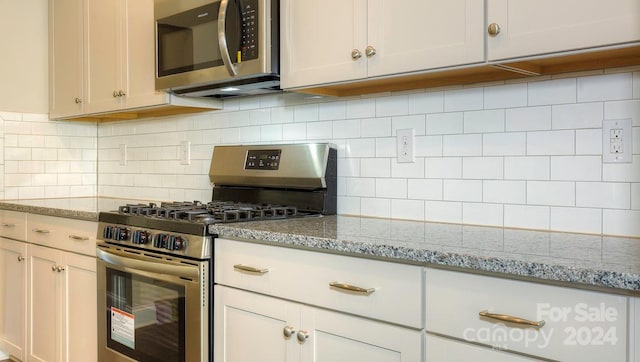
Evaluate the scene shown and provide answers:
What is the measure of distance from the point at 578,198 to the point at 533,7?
61 centimetres

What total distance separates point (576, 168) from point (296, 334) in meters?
1.00

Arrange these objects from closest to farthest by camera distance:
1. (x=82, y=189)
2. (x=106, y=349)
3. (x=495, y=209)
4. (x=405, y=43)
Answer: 1. (x=405, y=43)
2. (x=495, y=209)
3. (x=106, y=349)
4. (x=82, y=189)

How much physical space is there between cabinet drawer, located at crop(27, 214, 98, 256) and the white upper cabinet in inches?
47.2

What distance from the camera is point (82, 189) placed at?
12.2ft

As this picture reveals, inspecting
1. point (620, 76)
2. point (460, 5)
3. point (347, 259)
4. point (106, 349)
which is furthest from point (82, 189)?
point (620, 76)

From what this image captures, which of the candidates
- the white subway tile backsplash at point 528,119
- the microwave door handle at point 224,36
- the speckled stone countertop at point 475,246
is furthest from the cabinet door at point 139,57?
the white subway tile backsplash at point 528,119

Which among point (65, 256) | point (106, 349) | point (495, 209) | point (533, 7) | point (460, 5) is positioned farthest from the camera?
point (65, 256)

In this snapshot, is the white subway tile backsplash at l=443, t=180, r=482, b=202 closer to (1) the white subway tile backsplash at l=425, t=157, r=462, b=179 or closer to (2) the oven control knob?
(1) the white subway tile backsplash at l=425, t=157, r=462, b=179

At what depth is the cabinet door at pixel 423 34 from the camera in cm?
161

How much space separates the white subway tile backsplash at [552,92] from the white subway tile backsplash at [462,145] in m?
0.22

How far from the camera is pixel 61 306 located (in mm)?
2748

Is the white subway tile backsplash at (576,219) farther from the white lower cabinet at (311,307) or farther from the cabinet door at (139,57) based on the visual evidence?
the cabinet door at (139,57)

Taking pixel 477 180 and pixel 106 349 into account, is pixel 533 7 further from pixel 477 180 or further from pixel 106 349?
pixel 106 349

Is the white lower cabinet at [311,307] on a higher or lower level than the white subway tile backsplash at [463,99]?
lower
